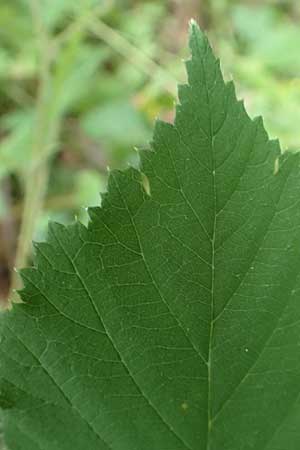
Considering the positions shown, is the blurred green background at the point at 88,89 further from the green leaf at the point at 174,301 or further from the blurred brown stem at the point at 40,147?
the green leaf at the point at 174,301

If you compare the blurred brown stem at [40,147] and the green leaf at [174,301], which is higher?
the blurred brown stem at [40,147]

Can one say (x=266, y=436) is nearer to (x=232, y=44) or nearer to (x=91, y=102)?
(x=91, y=102)

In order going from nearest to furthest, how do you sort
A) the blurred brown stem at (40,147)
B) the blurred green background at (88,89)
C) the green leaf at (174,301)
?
the green leaf at (174,301), the blurred brown stem at (40,147), the blurred green background at (88,89)

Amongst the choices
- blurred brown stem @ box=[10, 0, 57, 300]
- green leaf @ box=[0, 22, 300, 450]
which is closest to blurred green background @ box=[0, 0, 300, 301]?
blurred brown stem @ box=[10, 0, 57, 300]

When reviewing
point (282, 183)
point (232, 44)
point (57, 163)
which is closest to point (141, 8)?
point (232, 44)

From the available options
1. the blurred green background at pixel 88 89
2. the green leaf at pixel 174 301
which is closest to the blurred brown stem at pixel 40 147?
the blurred green background at pixel 88 89

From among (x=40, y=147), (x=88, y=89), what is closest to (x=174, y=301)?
(x=40, y=147)

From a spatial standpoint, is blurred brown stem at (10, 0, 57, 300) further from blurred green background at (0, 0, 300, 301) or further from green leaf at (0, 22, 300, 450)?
green leaf at (0, 22, 300, 450)
